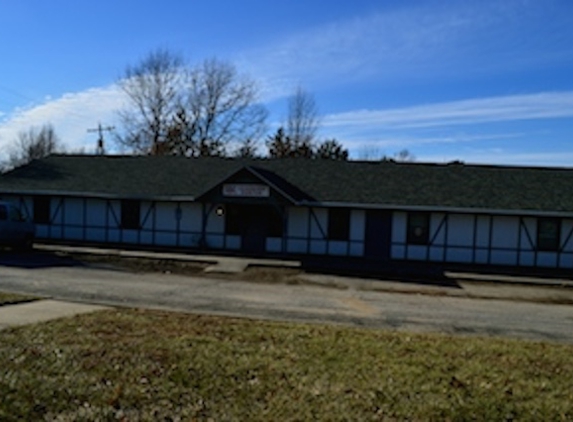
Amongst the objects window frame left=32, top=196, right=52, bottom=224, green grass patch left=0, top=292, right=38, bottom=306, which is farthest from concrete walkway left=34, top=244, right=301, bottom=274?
green grass patch left=0, top=292, right=38, bottom=306

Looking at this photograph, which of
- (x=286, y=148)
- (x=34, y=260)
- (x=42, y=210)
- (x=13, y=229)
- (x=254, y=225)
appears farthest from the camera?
(x=286, y=148)

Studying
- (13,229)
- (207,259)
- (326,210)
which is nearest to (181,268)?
(207,259)

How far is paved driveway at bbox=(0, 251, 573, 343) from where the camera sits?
1277 centimetres

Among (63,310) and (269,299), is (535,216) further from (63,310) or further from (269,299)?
(63,310)

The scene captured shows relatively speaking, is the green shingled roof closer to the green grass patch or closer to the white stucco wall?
the white stucco wall

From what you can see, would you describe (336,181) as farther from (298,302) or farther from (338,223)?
(298,302)

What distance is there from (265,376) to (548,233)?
22328mm

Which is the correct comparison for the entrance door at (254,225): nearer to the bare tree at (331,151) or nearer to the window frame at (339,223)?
the window frame at (339,223)

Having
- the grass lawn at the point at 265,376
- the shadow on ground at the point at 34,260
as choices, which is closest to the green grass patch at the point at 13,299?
the grass lawn at the point at 265,376

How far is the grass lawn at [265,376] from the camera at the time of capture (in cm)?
586

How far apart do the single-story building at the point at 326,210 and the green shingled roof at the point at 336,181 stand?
5cm

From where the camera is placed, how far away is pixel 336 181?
2861 cm

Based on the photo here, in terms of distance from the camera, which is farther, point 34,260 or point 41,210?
point 41,210

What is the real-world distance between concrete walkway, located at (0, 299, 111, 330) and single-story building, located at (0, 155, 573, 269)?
1399 cm
